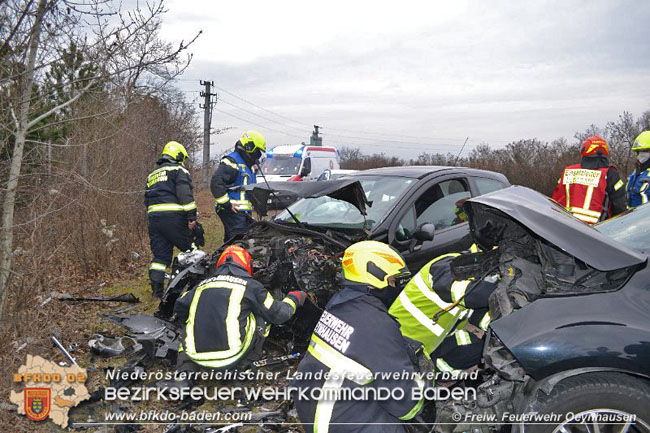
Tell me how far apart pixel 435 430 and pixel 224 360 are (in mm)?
1759

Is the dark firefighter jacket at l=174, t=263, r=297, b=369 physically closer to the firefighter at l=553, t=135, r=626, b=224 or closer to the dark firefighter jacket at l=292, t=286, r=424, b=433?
the dark firefighter jacket at l=292, t=286, r=424, b=433

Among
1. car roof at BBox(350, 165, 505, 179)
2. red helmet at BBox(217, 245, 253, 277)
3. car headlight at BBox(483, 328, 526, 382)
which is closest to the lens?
car headlight at BBox(483, 328, 526, 382)

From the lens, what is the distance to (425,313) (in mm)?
2777

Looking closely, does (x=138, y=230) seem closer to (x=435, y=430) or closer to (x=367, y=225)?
(x=367, y=225)

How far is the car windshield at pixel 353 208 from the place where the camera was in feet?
14.9

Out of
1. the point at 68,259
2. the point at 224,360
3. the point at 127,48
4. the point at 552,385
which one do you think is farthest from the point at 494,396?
the point at 68,259

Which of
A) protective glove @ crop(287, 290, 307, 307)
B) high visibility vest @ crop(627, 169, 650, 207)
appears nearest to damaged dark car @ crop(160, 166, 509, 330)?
protective glove @ crop(287, 290, 307, 307)

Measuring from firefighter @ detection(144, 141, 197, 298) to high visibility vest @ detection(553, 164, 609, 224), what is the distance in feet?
15.2

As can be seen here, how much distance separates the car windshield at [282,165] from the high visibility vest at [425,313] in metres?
12.6

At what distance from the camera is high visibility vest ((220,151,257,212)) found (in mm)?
6312

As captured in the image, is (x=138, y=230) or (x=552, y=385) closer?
(x=552, y=385)

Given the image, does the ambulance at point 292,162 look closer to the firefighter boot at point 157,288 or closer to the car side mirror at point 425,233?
the firefighter boot at point 157,288

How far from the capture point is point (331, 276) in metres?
4.11

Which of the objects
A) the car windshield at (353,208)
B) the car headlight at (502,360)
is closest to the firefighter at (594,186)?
the car windshield at (353,208)
